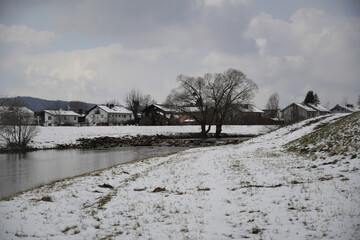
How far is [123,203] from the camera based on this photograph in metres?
9.30

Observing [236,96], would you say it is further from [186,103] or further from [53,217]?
[53,217]

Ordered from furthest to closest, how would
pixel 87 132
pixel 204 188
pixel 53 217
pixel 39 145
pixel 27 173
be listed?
pixel 87 132, pixel 39 145, pixel 27 173, pixel 204 188, pixel 53 217

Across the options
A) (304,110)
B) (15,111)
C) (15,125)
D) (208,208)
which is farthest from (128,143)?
(304,110)

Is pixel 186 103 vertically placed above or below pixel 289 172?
above

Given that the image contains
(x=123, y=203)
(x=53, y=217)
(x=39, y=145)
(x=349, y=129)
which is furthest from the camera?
(x=39, y=145)

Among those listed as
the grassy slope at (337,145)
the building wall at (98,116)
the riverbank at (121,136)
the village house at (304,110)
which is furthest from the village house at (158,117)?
the grassy slope at (337,145)

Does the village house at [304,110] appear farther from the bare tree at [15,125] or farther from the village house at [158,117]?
the bare tree at [15,125]

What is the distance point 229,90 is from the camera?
5612cm

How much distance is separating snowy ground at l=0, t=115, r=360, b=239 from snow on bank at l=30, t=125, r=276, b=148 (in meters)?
36.7

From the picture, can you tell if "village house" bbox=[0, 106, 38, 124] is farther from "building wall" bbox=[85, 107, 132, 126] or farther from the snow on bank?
"building wall" bbox=[85, 107, 132, 126]

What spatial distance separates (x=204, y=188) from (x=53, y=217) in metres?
5.67

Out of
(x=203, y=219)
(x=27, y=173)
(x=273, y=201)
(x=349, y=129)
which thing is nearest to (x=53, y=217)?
(x=203, y=219)

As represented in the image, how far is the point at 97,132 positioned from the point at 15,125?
1749 centimetres

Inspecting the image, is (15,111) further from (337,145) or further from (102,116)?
(102,116)
